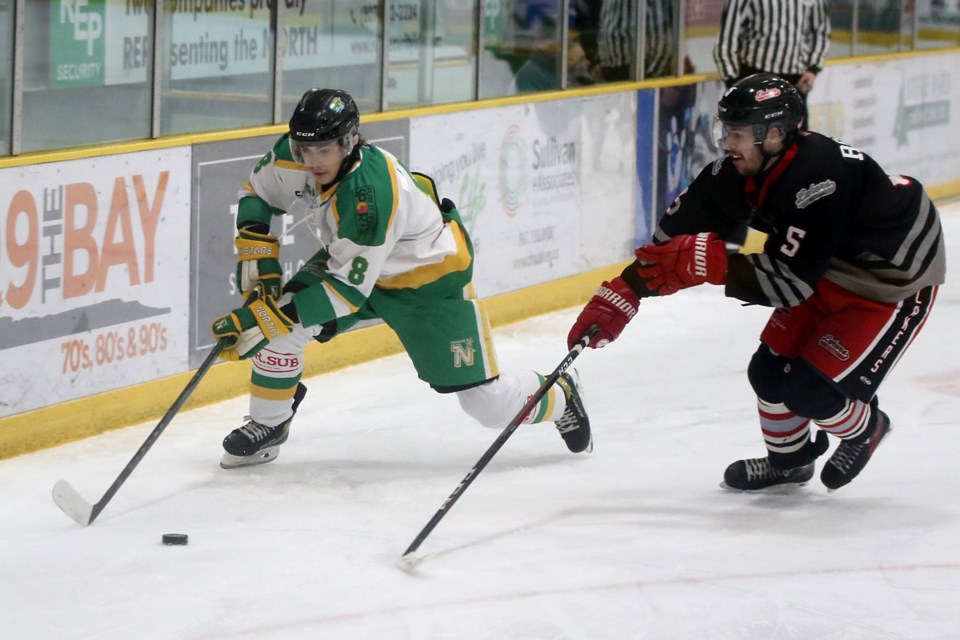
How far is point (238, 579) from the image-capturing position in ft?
9.98

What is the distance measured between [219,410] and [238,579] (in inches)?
59.4

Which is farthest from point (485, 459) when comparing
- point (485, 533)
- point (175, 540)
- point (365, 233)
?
point (175, 540)

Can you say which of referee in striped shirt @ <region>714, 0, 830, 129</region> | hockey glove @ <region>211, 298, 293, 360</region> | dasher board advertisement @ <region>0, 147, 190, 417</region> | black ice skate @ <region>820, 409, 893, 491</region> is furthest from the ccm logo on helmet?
referee in striped shirt @ <region>714, 0, 830, 129</region>

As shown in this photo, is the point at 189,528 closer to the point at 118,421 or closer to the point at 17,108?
the point at 118,421

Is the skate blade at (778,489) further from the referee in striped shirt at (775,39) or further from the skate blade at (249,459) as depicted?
the referee in striped shirt at (775,39)

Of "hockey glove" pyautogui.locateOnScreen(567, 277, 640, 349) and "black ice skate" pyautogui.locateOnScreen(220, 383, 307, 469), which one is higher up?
"hockey glove" pyautogui.locateOnScreen(567, 277, 640, 349)

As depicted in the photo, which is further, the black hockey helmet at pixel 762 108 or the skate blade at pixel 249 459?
Answer: the skate blade at pixel 249 459

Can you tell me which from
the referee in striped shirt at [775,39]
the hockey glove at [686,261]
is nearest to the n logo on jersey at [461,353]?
the hockey glove at [686,261]

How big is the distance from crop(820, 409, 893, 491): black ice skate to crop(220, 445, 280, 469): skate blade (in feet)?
4.56

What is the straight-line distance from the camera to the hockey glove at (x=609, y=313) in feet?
11.2

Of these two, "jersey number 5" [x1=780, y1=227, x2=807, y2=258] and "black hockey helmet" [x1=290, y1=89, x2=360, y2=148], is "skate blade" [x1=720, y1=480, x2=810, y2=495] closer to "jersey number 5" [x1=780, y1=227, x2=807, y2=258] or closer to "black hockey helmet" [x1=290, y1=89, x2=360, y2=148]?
"jersey number 5" [x1=780, y1=227, x2=807, y2=258]

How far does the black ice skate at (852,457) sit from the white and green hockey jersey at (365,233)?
0.99 metres

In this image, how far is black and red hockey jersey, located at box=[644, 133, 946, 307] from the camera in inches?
124

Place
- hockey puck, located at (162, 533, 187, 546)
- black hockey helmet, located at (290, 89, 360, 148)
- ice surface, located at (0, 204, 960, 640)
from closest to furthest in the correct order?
ice surface, located at (0, 204, 960, 640) < hockey puck, located at (162, 533, 187, 546) < black hockey helmet, located at (290, 89, 360, 148)
